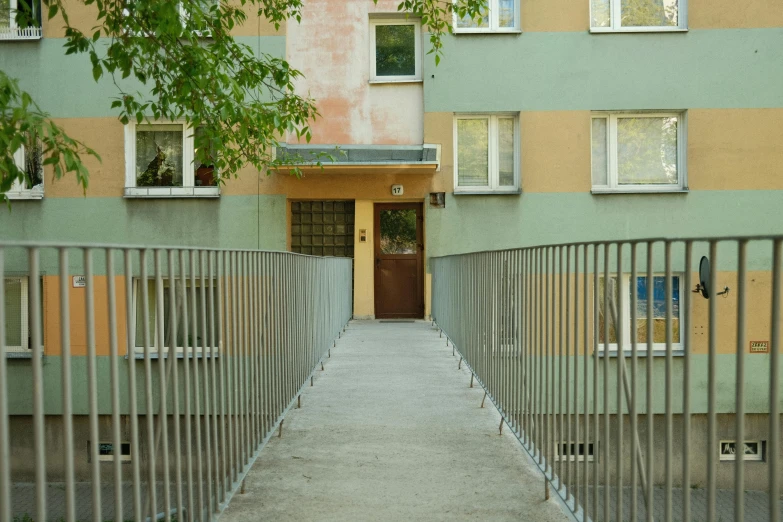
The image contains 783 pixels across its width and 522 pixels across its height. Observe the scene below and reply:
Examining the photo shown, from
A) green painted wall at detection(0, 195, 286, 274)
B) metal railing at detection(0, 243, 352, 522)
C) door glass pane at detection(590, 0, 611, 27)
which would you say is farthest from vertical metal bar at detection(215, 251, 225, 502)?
door glass pane at detection(590, 0, 611, 27)

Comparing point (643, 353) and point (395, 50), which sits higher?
point (395, 50)

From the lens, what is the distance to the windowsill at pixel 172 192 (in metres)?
16.4

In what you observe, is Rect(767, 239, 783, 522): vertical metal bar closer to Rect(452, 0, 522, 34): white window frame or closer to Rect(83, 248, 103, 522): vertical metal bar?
Rect(83, 248, 103, 522): vertical metal bar

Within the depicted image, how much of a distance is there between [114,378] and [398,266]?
1538 centimetres

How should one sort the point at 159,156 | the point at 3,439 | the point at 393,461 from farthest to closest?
the point at 159,156, the point at 393,461, the point at 3,439

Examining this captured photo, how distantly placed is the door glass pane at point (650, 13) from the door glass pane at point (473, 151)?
3.74 meters

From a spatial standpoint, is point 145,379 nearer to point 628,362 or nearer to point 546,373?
point 628,362

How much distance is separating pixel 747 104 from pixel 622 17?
3153mm

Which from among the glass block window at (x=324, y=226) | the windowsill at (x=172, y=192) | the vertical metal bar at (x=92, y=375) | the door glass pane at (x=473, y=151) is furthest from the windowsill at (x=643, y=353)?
the glass block window at (x=324, y=226)

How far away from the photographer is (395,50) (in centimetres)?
1689

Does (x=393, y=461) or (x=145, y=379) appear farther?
(x=393, y=461)

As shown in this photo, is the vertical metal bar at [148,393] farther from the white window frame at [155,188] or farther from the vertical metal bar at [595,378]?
the white window frame at [155,188]

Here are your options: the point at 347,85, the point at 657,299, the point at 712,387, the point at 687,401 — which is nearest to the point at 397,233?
the point at 347,85

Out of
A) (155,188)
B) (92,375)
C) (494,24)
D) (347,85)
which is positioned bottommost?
(92,375)
